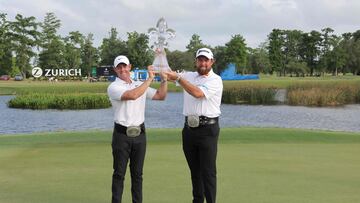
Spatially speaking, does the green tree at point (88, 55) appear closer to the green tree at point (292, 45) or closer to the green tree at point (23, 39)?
the green tree at point (23, 39)

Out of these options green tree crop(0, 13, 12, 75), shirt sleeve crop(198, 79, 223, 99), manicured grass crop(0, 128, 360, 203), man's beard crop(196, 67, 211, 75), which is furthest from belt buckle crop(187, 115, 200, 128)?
green tree crop(0, 13, 12, 75)

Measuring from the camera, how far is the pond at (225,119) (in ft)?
79.3

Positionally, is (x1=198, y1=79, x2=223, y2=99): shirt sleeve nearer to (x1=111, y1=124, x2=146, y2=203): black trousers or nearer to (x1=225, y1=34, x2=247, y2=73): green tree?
(x1=111, y1=124, x2=146, y2=203): black trousers

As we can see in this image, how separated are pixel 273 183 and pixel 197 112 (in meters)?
2.10

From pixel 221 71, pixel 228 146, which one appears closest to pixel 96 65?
pixel 221 71

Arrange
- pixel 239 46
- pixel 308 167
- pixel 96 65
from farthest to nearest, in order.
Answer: pixel 96 65 → pixel 239 46 → pixel 308 167

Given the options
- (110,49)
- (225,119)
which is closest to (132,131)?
(225,119)

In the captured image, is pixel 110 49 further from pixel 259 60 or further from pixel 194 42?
pixel 259 60

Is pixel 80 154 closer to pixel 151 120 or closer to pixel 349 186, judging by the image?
pixel 349 186

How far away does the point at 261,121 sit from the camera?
2634 cm

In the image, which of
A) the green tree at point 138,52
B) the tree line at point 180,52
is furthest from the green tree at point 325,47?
the green tree at point 138,52

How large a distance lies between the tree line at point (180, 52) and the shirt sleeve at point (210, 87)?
7013cm

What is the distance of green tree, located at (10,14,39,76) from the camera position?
87113 millimetres

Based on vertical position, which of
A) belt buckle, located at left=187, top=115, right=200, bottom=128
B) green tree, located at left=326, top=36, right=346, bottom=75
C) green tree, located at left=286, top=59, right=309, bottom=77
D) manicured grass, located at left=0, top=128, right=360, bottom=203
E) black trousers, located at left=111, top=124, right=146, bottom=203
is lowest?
manicured grass, located at left=0, top=128, right=360, bottom=203
